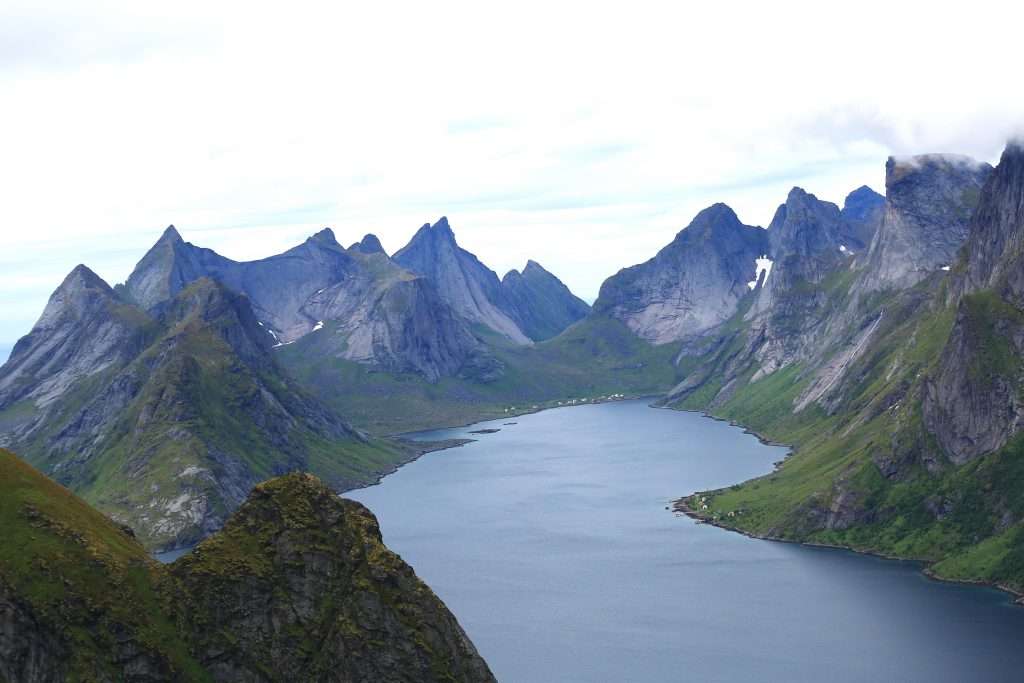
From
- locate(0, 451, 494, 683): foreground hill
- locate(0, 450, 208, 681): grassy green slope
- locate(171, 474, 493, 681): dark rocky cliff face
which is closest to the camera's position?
locate(0, 450, 208, 681): grassy green slope

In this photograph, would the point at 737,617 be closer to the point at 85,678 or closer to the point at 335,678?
the point at 335,678

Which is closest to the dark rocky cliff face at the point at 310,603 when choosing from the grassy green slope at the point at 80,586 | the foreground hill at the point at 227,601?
the foreground hill at the point at 227,601

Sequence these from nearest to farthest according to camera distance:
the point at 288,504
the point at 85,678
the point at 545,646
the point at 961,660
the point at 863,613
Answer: the point at 85,678, the point at 288,504, the point at 961,660, the point at 545,646, the point at 863,613

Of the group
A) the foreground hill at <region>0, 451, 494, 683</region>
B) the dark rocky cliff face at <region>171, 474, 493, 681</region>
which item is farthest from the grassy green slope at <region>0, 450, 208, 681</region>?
the dark rocky cliff face at <region>171, 474, 493, 681</region>

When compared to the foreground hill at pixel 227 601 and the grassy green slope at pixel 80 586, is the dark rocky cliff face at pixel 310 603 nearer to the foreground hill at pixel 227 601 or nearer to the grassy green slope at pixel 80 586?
the foreground hill at pixel 227 601

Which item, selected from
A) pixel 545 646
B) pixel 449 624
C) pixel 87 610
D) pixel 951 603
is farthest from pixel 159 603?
pixel 951 603

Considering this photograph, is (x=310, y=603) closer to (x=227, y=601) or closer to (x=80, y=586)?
(x=227, y=601)

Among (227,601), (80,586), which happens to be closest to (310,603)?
(227,601)

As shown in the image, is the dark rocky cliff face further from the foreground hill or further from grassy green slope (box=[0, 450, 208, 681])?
grassy green slope (box=[0, 450, 208, 681])
